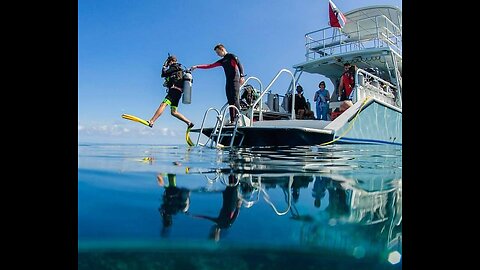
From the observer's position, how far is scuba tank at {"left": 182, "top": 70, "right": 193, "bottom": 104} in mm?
3055

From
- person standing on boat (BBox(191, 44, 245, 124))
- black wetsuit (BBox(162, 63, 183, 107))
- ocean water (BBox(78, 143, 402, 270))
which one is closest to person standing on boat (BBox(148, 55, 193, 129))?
black wetsuit (BBox(162, 63, 183, 107))

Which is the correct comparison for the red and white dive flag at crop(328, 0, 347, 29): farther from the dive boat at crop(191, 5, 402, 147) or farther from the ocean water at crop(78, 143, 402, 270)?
the ocean water at crop(78, 143, 402, 270)

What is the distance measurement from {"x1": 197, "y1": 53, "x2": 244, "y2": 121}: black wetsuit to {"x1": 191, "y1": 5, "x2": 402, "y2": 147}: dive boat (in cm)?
18

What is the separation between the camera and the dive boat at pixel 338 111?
3494 mm

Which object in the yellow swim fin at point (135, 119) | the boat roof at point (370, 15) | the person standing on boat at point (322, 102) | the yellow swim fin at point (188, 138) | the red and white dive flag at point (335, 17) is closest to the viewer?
the yellow swim fin at point (135, 119)

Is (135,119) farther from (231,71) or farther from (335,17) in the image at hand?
(335,17)

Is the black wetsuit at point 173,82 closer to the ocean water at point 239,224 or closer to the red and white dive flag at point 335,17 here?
the ocean water at point 239,224

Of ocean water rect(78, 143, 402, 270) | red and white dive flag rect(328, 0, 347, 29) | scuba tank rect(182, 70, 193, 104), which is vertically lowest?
ocean water rect(78, 143, 402, 270)

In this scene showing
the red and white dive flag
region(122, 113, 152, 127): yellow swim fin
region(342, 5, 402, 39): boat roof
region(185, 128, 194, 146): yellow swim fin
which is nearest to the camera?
region(122, 113, 152, 127): yellow swim fin

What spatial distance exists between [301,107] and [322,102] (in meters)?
0.40

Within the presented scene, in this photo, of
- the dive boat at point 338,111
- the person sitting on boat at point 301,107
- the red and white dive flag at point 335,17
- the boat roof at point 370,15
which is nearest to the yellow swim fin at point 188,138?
the dive boat at point 338,111

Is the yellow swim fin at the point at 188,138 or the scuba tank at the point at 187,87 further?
the yellow swim fin at the point at 188,138

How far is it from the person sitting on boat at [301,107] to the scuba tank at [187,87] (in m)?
2.78
